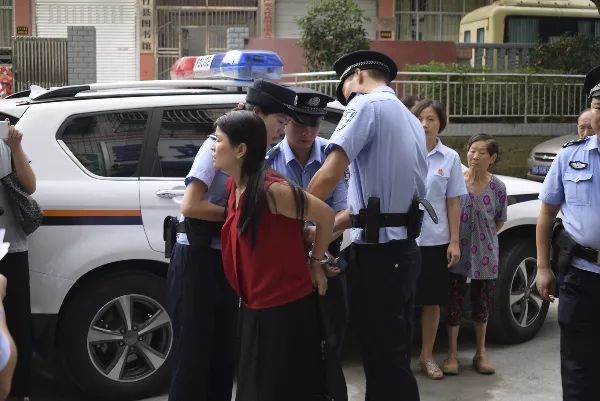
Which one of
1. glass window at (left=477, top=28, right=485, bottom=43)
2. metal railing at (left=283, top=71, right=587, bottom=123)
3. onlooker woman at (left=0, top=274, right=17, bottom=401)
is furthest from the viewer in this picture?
glass window at (left=477, top=28, right=485, bottom=43)

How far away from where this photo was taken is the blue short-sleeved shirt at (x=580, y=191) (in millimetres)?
4055

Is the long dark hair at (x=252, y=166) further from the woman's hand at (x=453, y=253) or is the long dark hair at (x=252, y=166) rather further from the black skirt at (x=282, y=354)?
the woman's hand at (x=453, y=253)

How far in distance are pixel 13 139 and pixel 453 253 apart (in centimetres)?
269

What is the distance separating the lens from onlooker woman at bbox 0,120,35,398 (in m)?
4.48

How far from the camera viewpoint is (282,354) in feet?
11.5

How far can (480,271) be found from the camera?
18.8 feet

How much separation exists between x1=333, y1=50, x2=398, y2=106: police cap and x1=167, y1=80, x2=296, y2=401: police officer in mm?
733

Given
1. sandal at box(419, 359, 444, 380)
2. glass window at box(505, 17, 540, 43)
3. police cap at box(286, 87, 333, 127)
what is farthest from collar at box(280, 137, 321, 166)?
glass window at box(505, 17, 540, 43)

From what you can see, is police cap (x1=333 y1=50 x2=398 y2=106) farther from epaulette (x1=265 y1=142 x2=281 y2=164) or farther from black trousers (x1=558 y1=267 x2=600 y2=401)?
black trousers (x1=558 y1=267 x2=600 y2=401)

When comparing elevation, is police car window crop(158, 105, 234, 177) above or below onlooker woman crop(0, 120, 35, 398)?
above

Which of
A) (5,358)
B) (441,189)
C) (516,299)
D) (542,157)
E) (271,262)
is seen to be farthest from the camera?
(542,157)

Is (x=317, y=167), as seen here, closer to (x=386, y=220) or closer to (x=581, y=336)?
(x=386, y=220)

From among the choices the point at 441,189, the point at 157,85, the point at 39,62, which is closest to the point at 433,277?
the point at 441,189

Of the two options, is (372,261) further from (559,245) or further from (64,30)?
(64,30)
